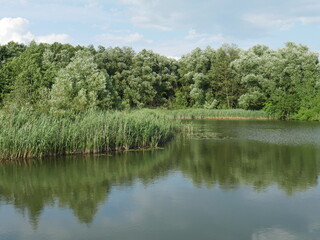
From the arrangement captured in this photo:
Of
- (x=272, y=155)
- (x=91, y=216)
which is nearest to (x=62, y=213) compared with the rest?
(x=91, y=216)

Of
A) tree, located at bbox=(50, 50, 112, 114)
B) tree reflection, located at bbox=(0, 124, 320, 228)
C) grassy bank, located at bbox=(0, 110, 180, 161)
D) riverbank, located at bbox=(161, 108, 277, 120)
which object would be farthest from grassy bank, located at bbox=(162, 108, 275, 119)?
grassy bank, located at bbox=(0, 110, 180, 161)

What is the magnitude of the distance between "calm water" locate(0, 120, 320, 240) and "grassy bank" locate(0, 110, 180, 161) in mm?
779

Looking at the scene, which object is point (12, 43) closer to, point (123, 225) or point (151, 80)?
point (151, 80)

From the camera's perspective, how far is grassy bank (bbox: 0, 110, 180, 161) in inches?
529

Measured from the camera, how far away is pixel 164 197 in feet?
31.0

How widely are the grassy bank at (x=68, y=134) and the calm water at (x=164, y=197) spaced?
779mm

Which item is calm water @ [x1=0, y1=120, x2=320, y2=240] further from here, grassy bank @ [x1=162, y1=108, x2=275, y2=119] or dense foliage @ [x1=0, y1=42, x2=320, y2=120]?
grassy bank @ [x1=162, y1=108, x2=275, y2=119]

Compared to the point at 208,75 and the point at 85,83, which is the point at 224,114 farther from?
the point at 85,83

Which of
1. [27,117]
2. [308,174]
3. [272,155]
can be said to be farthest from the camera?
[272,155]

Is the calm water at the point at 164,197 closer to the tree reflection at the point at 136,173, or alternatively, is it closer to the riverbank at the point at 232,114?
the tree reflection at the point at 136,173

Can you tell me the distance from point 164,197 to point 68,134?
682 centimetres

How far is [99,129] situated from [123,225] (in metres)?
8.34

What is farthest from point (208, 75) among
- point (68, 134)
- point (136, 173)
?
point (136, 173)

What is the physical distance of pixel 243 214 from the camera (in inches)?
315
